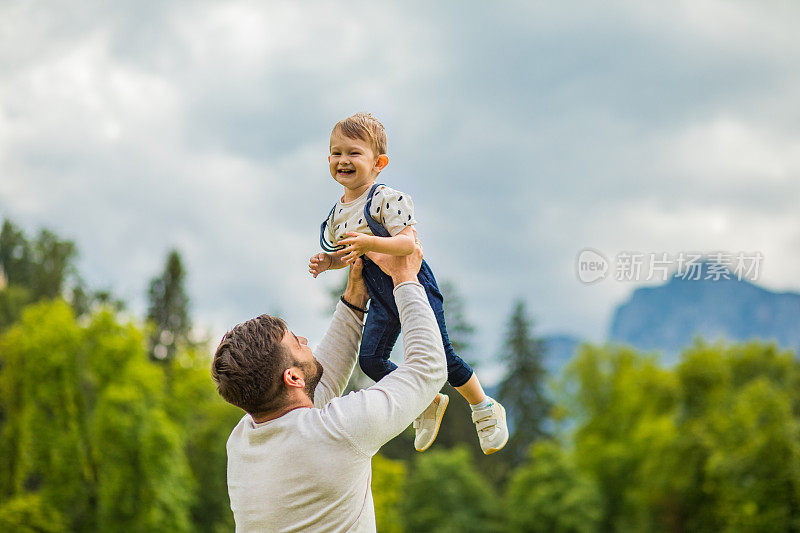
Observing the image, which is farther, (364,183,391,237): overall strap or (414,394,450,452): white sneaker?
(414,394,450,452): white sneaker

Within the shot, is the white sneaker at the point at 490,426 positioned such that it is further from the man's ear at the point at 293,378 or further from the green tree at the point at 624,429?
the green tree at the point at 624,429

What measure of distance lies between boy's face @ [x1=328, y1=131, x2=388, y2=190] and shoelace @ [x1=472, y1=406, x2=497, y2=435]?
1.18m

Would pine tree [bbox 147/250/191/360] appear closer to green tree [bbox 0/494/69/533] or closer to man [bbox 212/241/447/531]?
green tree [bbox 0/494/69/533]

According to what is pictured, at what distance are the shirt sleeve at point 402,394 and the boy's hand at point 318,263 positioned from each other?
2.59ft

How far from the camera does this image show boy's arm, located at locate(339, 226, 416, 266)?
3.15 meters

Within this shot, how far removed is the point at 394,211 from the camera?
134 inches

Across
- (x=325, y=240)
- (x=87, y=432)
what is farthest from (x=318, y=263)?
(x=87, y=432)

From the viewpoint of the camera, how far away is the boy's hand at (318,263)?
373cm

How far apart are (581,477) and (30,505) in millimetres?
19304

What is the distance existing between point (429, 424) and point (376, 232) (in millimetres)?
992

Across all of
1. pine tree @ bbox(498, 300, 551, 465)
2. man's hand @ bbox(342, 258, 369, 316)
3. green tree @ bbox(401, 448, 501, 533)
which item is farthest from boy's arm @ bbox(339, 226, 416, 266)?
pine tree @ bbox(498, 300, 551, 465)

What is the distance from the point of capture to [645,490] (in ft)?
95.2

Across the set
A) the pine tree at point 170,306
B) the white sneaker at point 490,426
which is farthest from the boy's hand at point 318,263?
the pine tree at point 170,306

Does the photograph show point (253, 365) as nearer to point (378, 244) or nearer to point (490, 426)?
point (378, 244)
